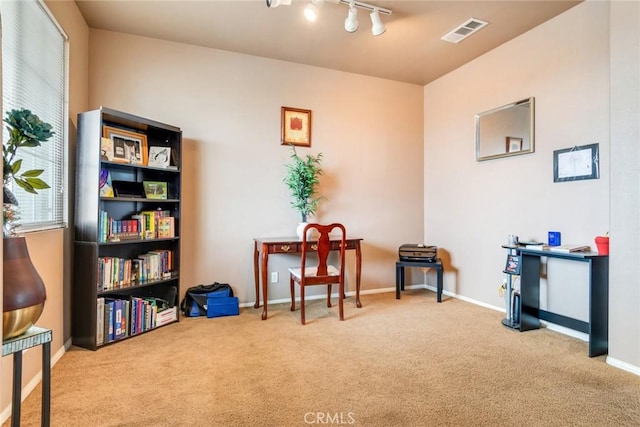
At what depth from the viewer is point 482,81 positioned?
367 cm

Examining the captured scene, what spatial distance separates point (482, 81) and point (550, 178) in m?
1.35

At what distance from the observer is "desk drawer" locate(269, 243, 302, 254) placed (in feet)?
10.4

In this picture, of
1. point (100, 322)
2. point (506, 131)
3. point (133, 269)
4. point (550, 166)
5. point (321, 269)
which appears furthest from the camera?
point (506, 131)

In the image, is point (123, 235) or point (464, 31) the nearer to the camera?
point (123, 235)

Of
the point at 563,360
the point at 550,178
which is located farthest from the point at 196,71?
the point at 563,360

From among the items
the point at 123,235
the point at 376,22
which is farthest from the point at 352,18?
the point at 123,235

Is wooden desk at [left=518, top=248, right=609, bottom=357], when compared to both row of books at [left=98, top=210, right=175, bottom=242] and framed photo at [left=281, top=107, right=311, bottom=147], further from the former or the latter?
row of books at [left=98, top=210, right=175, bottom=242]

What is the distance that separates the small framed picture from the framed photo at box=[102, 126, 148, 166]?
7 centimetres

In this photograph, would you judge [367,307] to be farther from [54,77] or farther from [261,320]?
[54,77]

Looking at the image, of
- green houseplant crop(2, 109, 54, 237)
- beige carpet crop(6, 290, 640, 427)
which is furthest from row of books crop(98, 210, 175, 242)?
green houseplant crop(2, 109, 54, 237)

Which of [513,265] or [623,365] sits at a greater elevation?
[513,265]

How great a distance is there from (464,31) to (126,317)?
3.90 metres

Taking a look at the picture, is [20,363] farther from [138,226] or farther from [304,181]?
[304,181]

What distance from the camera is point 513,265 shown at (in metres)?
3.01
